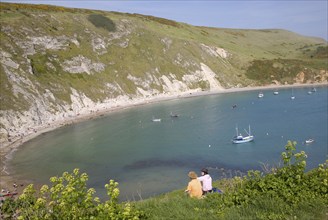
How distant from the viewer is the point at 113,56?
144m

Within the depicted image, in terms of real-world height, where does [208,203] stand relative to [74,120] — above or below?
above

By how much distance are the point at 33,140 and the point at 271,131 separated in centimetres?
5681

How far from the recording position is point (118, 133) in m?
89.0

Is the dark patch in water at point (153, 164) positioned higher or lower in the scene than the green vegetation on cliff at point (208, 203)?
lower

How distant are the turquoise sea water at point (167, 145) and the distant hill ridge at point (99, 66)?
11.2m

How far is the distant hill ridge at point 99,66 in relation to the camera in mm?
99812

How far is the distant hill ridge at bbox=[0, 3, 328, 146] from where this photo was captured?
327 feet

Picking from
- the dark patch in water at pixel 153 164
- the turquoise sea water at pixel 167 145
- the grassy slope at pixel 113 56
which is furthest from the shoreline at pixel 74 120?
the dark patch in water at pixel 153 164

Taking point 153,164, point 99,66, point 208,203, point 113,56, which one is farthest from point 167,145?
point 113,56

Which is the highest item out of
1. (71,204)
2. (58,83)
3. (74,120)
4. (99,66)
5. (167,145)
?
(99,66)

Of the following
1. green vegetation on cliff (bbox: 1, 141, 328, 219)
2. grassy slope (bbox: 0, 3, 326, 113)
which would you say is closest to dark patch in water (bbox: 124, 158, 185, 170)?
green vegetation on cliff (bbox: 1, 141, 328, 219)

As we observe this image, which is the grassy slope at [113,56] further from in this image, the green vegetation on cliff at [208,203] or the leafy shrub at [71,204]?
the leafy shrub at [71,204]

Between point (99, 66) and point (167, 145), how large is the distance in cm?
6872

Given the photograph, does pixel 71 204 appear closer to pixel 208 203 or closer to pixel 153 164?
pixel 208 203
